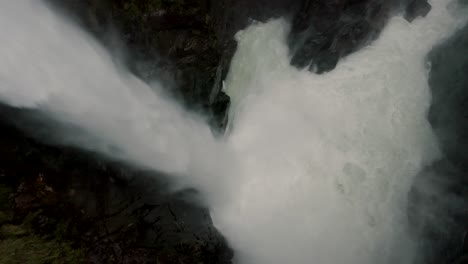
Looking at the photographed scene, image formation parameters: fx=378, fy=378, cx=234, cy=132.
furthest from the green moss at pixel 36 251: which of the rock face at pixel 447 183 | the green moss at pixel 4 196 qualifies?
the rock face at pixel 447 183

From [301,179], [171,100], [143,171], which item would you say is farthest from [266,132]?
[143,171]

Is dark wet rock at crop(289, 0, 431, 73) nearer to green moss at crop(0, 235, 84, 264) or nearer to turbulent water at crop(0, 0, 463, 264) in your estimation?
turbulent water at crop(0, 0, 463, 264)

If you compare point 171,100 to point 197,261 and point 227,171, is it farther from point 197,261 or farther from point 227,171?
point 197,261

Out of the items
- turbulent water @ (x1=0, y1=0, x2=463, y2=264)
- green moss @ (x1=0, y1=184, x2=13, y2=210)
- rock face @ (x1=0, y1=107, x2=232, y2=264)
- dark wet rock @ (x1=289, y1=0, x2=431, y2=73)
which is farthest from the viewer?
dark wet rock @ (x1=289, y1=0, x2=431, y2=73)

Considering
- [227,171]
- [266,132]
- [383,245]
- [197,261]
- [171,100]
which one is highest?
[266,132]

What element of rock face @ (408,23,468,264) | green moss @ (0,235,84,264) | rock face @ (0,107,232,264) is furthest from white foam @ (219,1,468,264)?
green moss @ (0,235,84,264)

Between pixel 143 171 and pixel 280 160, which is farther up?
pixel 280 160

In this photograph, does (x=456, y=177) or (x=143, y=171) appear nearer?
(x=143, y=171)

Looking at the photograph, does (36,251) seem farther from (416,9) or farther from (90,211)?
(416,9)
